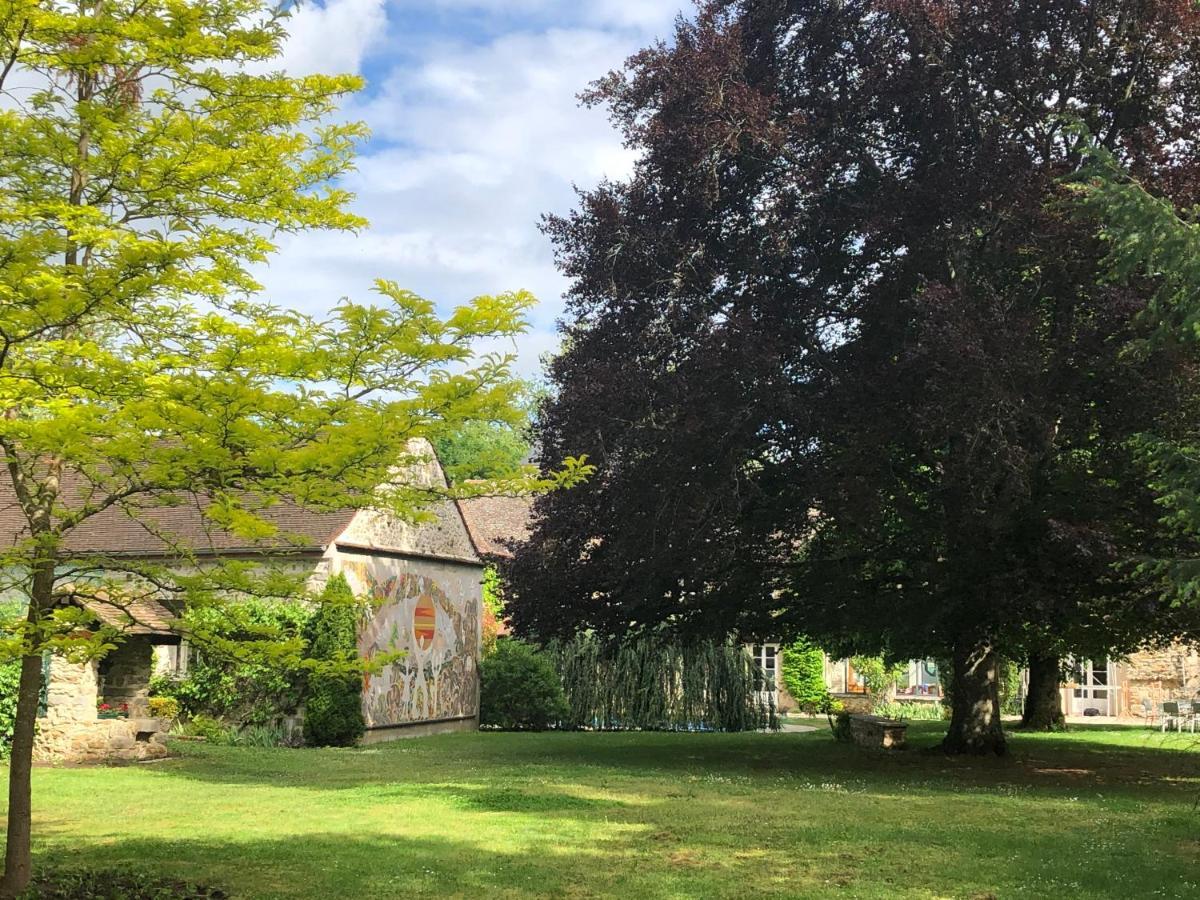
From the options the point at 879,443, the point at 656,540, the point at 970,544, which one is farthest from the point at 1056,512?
the point at 656,540

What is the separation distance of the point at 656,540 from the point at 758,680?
42.4 feet

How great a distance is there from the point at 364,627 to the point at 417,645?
2.31 m

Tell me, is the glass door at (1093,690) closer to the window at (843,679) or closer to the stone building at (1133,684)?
the stone building at (1133,684)

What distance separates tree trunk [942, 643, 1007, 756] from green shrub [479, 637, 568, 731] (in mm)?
10374

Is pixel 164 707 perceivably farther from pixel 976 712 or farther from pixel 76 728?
pixel 976 712

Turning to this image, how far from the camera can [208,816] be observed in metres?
11.8

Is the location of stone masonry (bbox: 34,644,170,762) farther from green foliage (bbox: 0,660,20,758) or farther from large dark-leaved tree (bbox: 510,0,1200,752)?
large dark-leaved tree (bbox: 510,0,1200,752)

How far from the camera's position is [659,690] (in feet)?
90.7

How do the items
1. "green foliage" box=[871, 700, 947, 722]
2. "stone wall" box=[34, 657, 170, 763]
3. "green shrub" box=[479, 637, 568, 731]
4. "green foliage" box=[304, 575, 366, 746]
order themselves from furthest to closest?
1. "green foliage" box=[871, 700, 947, 722]
2. "green shrub" box=[479, 637, 568, 731]
3. "green foliage" box=[304, 575, 366, 746]
4. "stone wall" box=[34, 657, 170, 763]

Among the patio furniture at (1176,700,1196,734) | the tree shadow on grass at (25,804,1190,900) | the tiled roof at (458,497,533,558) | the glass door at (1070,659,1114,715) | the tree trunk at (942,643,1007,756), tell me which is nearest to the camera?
the tree shadow on grass at (25,804,1190,900)

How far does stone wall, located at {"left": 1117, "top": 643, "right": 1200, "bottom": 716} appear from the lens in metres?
32.1

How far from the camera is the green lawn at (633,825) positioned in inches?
342

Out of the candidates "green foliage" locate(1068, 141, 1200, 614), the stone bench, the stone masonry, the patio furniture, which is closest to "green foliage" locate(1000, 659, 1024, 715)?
the patio furniture

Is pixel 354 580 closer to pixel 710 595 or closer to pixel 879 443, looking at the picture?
pixel 710 595
